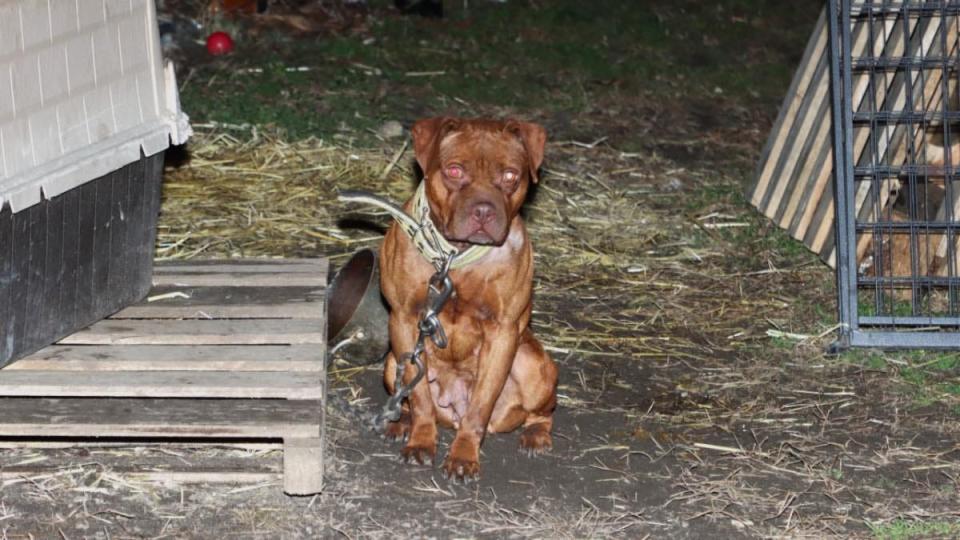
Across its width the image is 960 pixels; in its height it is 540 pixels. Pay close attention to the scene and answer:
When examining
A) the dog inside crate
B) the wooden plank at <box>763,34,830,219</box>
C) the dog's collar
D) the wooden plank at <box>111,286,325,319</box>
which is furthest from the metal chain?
the wooden plank at <box>763,34,830,219</box>

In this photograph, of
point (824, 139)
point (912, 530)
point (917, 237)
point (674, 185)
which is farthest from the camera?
point (674, 185)

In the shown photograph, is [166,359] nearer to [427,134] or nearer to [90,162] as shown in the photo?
[90,162]

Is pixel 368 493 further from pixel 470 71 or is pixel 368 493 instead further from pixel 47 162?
pixel 470 71

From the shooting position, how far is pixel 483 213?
485 cm

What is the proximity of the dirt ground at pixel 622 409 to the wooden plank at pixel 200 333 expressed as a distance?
41 centimetres

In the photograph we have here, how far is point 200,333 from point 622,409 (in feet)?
6.10

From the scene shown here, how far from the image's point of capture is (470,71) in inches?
429

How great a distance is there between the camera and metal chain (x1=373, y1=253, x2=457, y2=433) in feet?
16.6

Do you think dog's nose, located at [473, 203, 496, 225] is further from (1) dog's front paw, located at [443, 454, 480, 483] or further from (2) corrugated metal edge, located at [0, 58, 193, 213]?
(2) corrugated metal edge, located at [0, 58, 193, 213]

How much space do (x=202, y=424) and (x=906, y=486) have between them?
8.72 ft

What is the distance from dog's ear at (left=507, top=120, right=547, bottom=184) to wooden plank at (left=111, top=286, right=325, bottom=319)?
1120mm

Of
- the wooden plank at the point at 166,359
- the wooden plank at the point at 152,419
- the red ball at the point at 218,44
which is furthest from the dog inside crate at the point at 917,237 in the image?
the red ball at the point at 218,44

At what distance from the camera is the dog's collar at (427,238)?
506 centimetres

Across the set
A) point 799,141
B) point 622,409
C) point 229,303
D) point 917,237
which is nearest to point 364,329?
point 229,303
